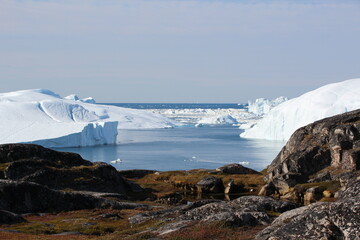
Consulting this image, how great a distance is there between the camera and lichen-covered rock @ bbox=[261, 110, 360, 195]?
53625 mm

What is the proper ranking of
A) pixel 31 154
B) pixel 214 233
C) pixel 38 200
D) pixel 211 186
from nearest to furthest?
pixel 214 233
pixel 38 200
pixel 31 154
pixel 211 186

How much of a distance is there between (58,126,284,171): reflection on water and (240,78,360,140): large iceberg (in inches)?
166

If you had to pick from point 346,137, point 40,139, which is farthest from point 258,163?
point 40,139

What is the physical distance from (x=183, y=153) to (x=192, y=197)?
60.5 m

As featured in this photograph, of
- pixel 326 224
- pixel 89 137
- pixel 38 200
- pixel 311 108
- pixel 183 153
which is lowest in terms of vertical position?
pixel 183 153

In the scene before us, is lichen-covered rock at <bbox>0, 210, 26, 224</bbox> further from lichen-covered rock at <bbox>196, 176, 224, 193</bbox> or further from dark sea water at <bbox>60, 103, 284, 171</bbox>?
dark sea water at <bbox>60, 103, 284, 171</bbox>

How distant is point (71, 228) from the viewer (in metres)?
26.9

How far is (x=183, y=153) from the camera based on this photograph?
112562 millimetres

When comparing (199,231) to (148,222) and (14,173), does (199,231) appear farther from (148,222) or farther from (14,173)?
(14,173)

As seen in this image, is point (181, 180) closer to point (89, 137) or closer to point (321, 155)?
point (321, 155)

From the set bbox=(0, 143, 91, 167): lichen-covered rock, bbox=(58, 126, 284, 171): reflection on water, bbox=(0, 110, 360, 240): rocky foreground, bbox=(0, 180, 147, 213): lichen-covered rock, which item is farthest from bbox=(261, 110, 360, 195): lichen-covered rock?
bbox=(58, 126, 284, 171): reflection on water

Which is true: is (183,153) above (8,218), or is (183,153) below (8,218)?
below

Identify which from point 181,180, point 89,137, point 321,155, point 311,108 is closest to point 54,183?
point 181,180

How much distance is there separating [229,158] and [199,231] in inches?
3353
